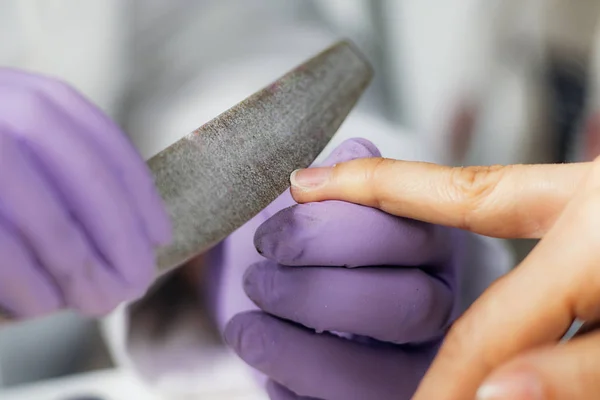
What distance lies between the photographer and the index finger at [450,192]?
0.27 metres

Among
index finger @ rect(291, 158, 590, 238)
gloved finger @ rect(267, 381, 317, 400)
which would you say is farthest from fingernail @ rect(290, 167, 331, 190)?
gloved finger @ rect(267, 381, 317, 400)

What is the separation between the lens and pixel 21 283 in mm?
212

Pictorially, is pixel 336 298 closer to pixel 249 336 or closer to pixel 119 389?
pixel 249 336

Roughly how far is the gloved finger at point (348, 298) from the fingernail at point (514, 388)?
0.07m

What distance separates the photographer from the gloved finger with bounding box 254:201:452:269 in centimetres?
26

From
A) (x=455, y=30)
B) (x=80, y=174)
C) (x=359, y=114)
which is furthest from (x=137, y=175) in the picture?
(x=455, y=30)

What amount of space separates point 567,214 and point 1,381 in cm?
32

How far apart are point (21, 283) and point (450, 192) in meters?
0.19

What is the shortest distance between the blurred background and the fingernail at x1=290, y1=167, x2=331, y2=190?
0.05m

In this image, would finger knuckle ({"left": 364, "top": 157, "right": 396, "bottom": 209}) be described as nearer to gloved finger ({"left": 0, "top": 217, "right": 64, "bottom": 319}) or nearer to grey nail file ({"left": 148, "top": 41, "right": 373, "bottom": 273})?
grey nail file ({"left": 148, "top": 41, "right": 373, "bottom": 273})

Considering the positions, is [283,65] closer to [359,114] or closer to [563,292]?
[359,114]

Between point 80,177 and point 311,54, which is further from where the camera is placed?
point 311,54

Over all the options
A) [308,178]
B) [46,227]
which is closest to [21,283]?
[46,227]

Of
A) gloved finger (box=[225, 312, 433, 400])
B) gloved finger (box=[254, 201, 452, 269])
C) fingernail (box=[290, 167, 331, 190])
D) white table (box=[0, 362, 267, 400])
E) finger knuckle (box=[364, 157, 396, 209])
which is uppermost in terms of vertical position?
fingernail (box=[290, 167, 331, 190])
